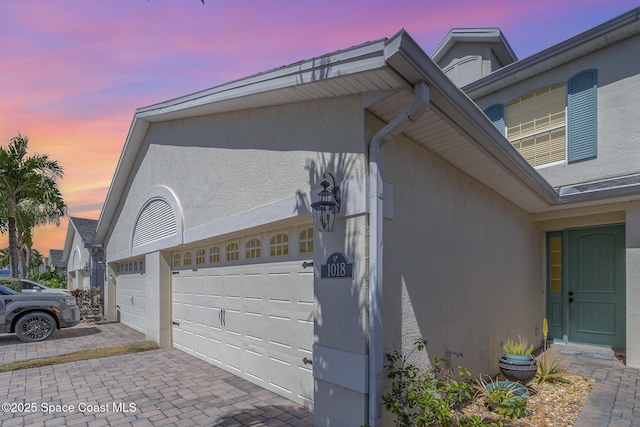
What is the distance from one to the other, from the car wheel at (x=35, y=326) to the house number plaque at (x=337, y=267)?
9.63m

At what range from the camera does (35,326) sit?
33.1ft

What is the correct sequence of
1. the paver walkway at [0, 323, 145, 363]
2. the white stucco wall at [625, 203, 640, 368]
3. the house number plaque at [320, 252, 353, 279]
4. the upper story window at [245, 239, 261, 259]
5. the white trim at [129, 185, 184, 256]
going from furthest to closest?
the paver walkway at [0, 323, 145, 363]
the white trim at [129, 185, 184, 256]
the white stucco wall at [625, 203, 640, 368]
the upper story window at [245, 239, 261, 259]
the house number plaque at [320, 252, 353, 279]

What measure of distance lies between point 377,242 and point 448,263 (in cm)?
196

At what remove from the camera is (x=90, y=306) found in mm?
15055

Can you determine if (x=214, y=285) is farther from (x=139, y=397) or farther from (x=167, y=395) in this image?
(x=139, y=397)

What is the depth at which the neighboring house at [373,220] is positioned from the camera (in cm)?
400

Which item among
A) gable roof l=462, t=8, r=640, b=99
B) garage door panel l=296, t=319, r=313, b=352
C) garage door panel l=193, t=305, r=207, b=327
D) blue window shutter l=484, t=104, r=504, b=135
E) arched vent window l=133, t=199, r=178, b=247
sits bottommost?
garage door panel l=193, t=305, r=207, b=327

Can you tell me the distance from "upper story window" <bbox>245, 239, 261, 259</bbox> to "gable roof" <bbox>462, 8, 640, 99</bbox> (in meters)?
7.79

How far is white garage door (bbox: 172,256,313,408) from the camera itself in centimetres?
521

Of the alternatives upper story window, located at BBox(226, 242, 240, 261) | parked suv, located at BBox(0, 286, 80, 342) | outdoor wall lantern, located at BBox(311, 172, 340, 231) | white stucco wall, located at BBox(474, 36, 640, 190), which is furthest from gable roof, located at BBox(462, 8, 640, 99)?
parked suv, located at BBox(0, 286, 80, 342)

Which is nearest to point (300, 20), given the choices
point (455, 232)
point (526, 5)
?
point (526, 5)

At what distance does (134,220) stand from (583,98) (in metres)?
11.8

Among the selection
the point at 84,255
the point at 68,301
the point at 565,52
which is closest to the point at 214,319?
the point at 68,301

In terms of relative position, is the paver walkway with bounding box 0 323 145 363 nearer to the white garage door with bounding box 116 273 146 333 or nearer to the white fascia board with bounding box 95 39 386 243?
the white garage door with bounding box 116 273 146 333
